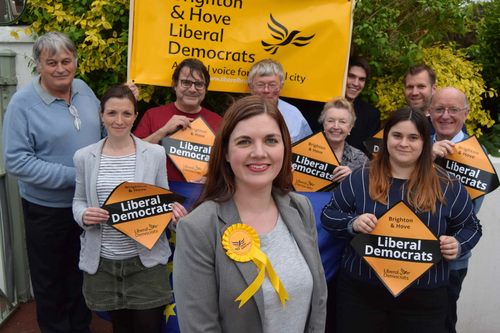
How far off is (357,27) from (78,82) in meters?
2.63

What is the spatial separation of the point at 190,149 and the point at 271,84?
3.28 feet

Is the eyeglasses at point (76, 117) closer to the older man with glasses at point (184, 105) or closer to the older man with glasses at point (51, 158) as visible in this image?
the older man with glasses at point (51, 158)

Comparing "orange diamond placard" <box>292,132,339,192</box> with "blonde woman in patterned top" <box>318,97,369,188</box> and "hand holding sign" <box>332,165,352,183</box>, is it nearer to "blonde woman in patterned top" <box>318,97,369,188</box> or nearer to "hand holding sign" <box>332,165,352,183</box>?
"hand holding sign" <box>332,165,352,183</box>

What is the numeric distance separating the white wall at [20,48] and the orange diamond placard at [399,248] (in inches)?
134

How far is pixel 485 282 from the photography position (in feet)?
13.8

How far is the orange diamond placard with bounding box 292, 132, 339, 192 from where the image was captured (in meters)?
3.30

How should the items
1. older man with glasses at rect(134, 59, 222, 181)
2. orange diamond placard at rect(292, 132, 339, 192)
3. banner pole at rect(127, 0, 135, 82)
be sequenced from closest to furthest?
orange diamond placard at rect(292, 132, 339, 192) → older man with glasses at rect(134, 59, 222, 181) → banner pole at rect(127, 0, 135, 82)

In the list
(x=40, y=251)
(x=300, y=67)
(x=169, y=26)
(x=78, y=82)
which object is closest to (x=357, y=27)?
(x=300, y=67)

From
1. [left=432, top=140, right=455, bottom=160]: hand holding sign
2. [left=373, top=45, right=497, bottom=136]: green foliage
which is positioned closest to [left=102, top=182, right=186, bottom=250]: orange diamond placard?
[left=432, top=140, right=455, bottom=160]: hand holding sign

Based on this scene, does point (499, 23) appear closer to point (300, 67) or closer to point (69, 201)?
point (300, 67)

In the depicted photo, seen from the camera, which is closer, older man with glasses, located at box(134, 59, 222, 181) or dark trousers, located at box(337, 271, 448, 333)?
dark trousers, located at box(337, 271, 448, 333)

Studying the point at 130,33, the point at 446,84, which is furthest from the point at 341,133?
the point at 130,33

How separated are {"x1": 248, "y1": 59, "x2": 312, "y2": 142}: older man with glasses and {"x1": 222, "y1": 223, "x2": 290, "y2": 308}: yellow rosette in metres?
2.15

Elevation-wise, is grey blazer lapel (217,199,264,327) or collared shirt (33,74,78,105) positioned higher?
collared shirt (33,74,78,105)
